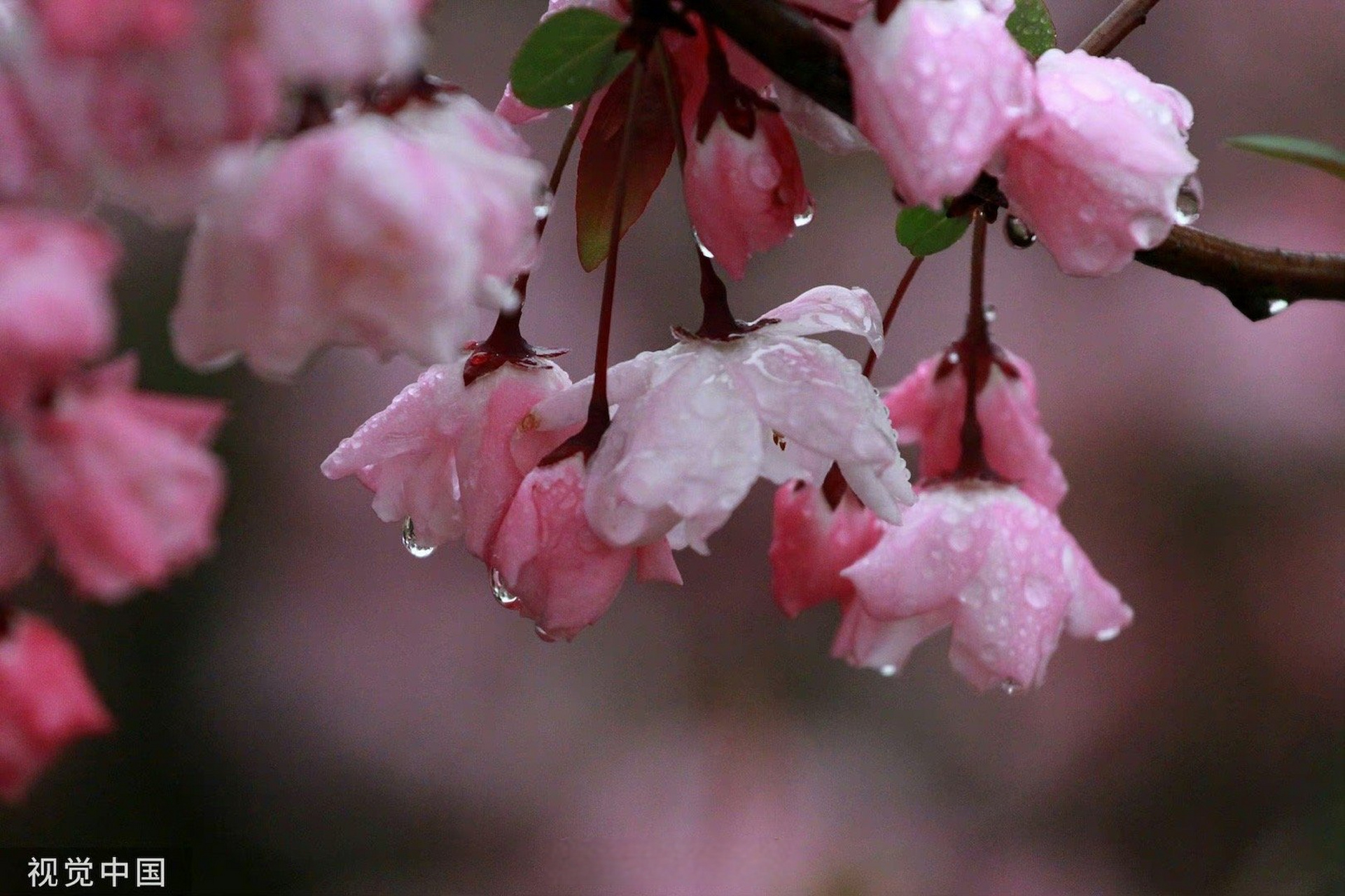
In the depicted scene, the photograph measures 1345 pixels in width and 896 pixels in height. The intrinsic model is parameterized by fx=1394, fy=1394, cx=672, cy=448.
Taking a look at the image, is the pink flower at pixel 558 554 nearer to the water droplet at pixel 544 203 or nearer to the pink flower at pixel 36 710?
the water droplet at pixel 544 203

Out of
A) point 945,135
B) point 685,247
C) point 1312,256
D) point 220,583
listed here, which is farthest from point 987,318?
point 220,583

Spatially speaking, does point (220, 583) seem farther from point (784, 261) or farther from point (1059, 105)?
point (1059, 105)

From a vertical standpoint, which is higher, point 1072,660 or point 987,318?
point 987,318


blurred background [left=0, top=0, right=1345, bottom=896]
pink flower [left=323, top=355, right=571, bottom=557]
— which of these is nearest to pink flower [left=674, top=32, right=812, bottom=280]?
pink flower [left=323, top=355, right=571, bottom=557]

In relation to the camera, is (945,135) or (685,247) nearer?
(945,135)

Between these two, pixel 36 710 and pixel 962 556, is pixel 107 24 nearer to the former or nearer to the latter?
pixel 36 710

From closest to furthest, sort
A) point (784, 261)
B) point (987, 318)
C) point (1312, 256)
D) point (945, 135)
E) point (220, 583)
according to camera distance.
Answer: point (945, 135)
point (1312, 256)
point (987, 318)
point (220, 583)
point (784, 261)

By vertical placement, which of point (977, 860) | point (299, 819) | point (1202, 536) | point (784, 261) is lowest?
point (299, 819)

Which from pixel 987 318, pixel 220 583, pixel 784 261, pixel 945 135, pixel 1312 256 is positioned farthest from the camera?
pixel 784 261
